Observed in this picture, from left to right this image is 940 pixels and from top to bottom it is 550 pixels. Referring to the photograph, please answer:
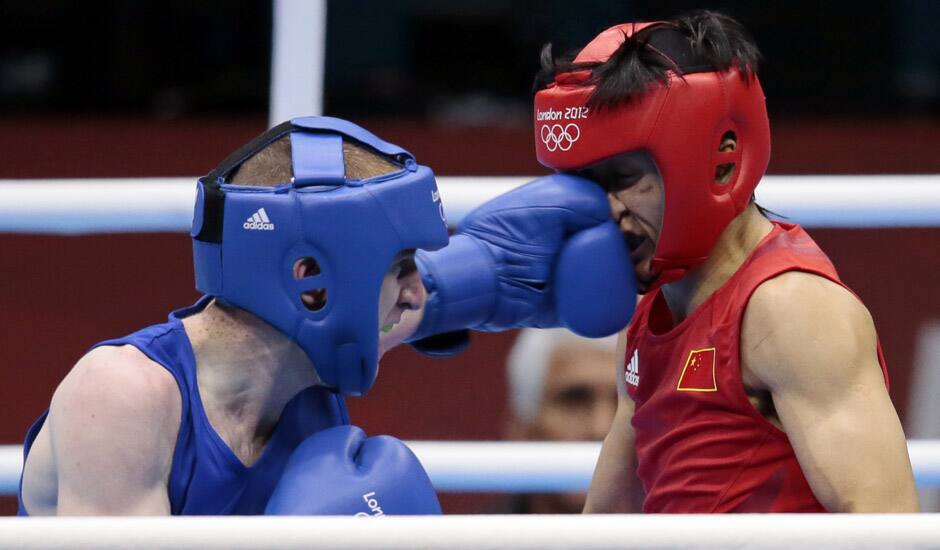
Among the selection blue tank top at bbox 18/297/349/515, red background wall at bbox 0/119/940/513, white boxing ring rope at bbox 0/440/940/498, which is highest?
blue tank top at bbox 18/297/349/515

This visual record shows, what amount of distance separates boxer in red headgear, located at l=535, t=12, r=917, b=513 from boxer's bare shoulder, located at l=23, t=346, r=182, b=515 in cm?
53

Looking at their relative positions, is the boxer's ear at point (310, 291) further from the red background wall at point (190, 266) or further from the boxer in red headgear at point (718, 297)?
the red background wall at point (190, 266)

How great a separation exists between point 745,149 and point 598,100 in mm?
173

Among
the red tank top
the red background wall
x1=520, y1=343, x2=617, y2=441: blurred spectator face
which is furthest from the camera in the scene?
the red background wall

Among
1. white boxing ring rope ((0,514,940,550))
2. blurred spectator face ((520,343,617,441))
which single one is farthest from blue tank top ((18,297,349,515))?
blurred spectator face ((520,343,617,441))

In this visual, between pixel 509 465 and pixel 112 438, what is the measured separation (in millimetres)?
600

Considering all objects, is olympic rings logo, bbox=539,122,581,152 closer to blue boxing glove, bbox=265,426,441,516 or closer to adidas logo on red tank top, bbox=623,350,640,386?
adidas logo on red tank top, bbox=623,350,640,386

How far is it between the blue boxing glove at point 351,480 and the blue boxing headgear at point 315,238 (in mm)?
92

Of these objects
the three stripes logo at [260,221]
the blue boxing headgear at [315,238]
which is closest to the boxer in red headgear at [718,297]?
the blue boxing headgear at [315,238]

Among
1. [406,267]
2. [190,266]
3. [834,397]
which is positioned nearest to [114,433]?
[406,267]

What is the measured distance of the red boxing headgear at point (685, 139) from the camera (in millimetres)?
1474

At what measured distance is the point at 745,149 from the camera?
1.51 m

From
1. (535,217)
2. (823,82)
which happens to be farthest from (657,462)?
(823,82)

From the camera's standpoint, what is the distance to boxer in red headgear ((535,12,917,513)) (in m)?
1.35
